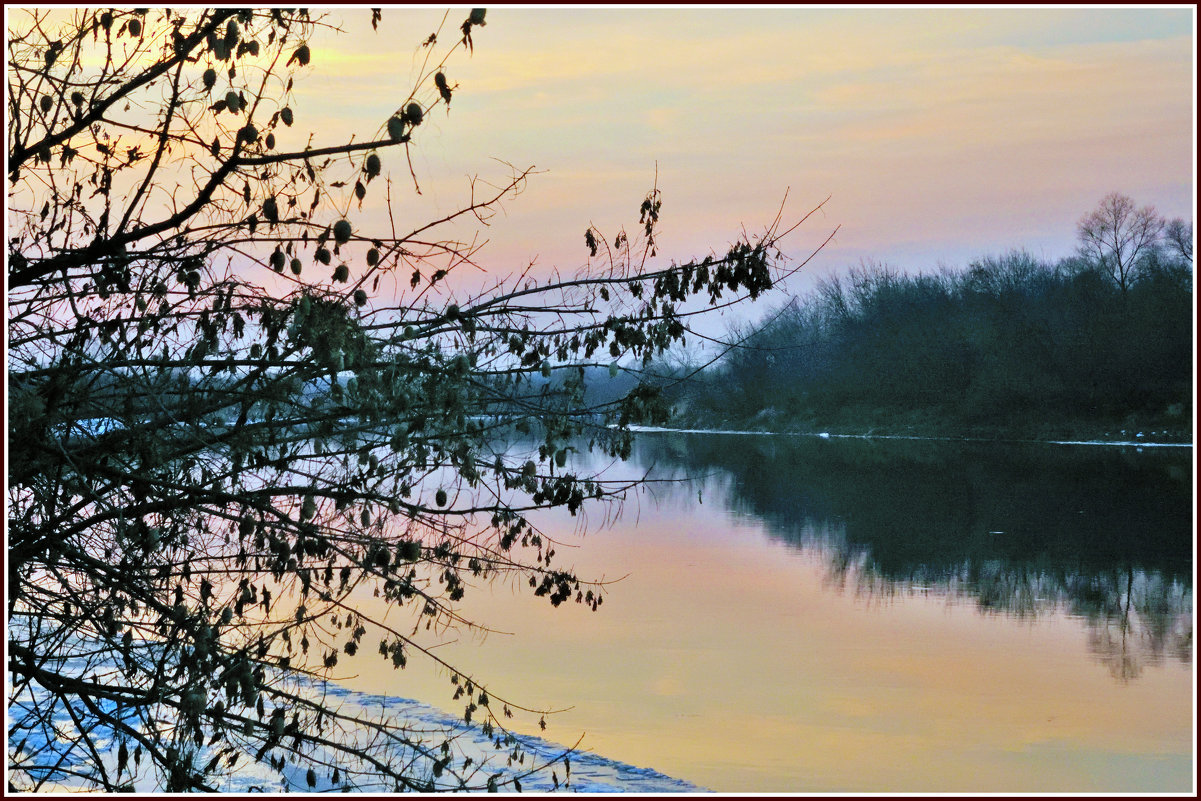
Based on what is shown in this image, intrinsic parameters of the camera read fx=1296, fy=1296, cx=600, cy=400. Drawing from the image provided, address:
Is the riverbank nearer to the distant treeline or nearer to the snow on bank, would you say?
the distant treeline

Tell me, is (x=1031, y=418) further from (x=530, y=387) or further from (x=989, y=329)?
(x=530, y=387)

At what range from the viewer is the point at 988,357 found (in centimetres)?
4469

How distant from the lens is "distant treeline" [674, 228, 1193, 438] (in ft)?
129

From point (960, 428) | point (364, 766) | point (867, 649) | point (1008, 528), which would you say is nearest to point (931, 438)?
point (960, 428)

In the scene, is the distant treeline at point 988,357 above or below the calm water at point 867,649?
above

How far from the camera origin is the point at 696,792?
6.71 metres

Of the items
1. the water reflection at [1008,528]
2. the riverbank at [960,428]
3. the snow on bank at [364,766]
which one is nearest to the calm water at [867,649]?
the water reflection at [1008,528]

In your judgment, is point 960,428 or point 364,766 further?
point 960,428

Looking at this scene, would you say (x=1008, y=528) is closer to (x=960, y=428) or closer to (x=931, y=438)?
(x=960, y=428)

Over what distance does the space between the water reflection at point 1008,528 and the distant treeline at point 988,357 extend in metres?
4.40

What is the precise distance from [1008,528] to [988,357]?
1075 inches

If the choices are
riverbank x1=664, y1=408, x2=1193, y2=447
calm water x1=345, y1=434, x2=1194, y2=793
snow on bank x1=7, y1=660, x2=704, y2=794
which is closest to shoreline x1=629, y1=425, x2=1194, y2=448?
riverbank x1=664, y1=408, x2=1193, y2=447

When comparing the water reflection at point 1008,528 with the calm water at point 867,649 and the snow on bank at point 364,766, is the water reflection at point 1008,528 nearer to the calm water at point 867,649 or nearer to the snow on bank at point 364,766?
the calm water at point 867,649

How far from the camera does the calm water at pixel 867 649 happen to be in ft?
25.2
